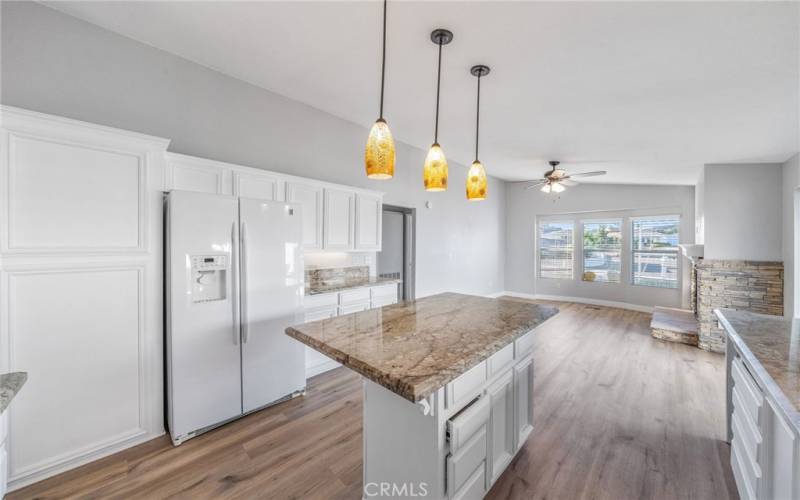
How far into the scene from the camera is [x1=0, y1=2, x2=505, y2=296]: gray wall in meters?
2.16

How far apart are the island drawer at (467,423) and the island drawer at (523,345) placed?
47cm

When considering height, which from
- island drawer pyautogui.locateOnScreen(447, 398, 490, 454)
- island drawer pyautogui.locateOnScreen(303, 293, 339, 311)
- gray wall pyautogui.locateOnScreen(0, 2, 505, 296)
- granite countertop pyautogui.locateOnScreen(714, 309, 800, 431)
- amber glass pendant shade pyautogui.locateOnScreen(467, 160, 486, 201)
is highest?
gray wall pyautogui.locateOnScreen(0, 2, 505, 296)

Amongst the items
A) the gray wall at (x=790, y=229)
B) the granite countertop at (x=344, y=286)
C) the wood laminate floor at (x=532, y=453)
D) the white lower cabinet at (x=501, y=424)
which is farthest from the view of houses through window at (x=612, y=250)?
the white lower cabinet at (x=501, y=424)

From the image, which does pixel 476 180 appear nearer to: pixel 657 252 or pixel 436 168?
pixel 436 168

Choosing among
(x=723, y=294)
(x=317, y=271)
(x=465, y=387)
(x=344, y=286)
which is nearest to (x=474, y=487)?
(x=465, y=387)

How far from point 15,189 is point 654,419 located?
458cm

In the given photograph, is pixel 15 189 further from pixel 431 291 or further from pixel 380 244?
pixel 431 291

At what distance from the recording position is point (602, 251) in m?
7.06

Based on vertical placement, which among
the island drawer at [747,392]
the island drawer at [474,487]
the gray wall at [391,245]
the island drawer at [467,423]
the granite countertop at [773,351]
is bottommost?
the island drawer at [474,487]

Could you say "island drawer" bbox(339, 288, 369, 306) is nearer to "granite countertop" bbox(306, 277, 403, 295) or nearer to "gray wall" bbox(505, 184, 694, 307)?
"granite countertop" bbox(306, 277, 403, 295)

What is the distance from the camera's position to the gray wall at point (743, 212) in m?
3.94

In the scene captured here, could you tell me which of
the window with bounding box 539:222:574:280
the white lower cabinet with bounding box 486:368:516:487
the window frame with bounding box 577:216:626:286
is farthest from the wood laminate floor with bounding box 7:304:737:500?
the window with bounding box 539:222:574:280

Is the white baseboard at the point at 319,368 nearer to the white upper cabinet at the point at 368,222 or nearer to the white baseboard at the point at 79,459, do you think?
the white baseboard at the point at 79,459

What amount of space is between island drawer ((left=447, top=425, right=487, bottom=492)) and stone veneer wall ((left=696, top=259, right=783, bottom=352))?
435cm
